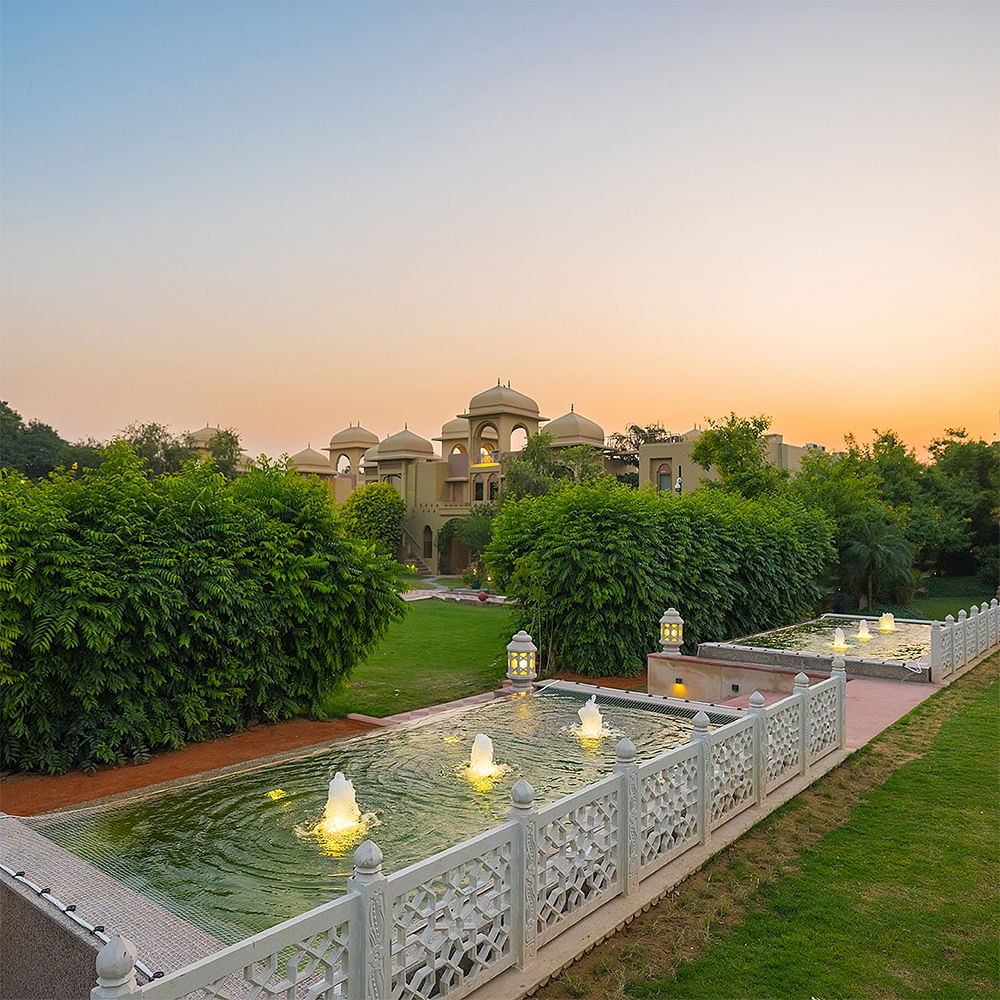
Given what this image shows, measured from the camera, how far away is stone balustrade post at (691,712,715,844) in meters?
4.77

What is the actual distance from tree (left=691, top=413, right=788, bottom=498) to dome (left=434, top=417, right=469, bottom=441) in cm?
2271

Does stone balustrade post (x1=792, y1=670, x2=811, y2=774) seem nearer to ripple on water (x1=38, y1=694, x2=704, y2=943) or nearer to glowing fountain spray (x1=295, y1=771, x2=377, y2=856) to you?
ripple on water (x1=38, y1=694, x2=704, y2=943)

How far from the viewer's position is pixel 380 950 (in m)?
2.82

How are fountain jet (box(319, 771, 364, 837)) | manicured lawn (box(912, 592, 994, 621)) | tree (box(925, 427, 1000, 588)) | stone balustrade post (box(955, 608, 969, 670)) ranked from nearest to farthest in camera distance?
fountain jet (box(319, 771, 364, 837)) → stone balustrade post (box(955, 608, 969, 670)) → manicured lawn (box(912, 592, 994, 621)) → tree (box(925, 427, 1000, 588))

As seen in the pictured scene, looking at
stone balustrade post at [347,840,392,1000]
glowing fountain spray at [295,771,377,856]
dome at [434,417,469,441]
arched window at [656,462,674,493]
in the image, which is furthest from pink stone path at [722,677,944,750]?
dome at [434,417,469,441]

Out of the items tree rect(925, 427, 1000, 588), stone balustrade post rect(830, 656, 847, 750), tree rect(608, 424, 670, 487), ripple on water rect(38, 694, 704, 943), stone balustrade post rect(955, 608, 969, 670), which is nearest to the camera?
ripple on water rect(38, 694, 704, 943)

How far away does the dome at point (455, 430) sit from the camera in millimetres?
42906

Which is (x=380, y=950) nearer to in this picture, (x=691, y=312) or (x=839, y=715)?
→ (x=839, y=715)

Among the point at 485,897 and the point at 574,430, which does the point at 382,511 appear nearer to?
the point at 574,430

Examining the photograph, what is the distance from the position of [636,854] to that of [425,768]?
241 centimetres

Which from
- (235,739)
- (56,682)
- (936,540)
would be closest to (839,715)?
(235,739)

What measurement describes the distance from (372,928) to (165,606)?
4.79 meters

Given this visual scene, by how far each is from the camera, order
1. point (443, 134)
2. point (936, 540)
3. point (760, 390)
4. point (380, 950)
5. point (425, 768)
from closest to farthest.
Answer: point (380, 950) < point (425, 768) < point (443, 134) < point (760, 390) < point (936, 540)

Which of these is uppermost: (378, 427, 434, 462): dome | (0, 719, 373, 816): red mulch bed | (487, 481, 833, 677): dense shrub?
(378, 427, 434, 462): dome
